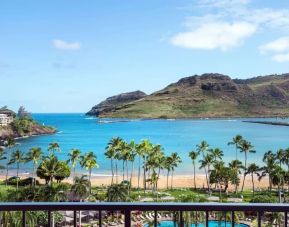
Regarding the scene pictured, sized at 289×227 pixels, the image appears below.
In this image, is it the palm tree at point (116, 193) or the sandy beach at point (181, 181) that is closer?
the palm tree at point (116, 193)

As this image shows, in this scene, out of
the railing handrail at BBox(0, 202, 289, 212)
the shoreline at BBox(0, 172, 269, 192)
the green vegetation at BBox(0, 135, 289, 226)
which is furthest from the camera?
the shoreline at BBox(0, 172, 269, 192)

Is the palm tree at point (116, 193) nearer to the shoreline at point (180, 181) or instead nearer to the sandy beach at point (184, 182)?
the shoreline at point (180, 181)

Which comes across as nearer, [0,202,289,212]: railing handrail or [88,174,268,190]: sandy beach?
[0,202,289,212]: railing handrail

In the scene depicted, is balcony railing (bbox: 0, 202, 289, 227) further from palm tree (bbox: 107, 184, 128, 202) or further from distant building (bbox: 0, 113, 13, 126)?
distant building (bbox: 0, 113, 13, 126)

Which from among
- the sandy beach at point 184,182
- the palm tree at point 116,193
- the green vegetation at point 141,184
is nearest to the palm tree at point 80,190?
the green vegetation at point 141,184

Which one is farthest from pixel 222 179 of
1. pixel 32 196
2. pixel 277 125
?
pixel 277 125

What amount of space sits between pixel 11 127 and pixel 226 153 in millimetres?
75592

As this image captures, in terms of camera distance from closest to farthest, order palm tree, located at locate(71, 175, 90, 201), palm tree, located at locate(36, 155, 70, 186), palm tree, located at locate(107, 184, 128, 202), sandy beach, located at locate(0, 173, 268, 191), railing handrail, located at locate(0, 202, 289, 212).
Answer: railing handrail, located at locate(0, 202, 289, 212) → palm tree, located at locate(107, 184, 128, 202) → palm tree, located at locate(71, 175, 90, 201) → palm tree, located at locate(36, 155, 70, 186) → sandy beach, located at locate(0, 173, 268, 191)

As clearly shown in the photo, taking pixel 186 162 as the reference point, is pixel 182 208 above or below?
above

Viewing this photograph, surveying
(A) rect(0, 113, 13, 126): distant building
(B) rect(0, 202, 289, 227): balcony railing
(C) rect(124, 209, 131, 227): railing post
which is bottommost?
(C) rect(124, 209, 131, 227): railing post

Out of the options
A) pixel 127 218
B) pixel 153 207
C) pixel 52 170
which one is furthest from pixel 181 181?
pixel 153 207

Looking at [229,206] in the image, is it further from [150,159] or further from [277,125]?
[277,125]

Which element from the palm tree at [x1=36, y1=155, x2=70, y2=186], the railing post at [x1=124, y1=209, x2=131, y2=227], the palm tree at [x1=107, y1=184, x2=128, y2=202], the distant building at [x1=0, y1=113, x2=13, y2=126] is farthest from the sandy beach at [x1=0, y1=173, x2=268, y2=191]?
the distant building at [x1=0, y1=113, x2=13, y2=126]

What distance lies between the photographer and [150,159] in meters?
57.6
